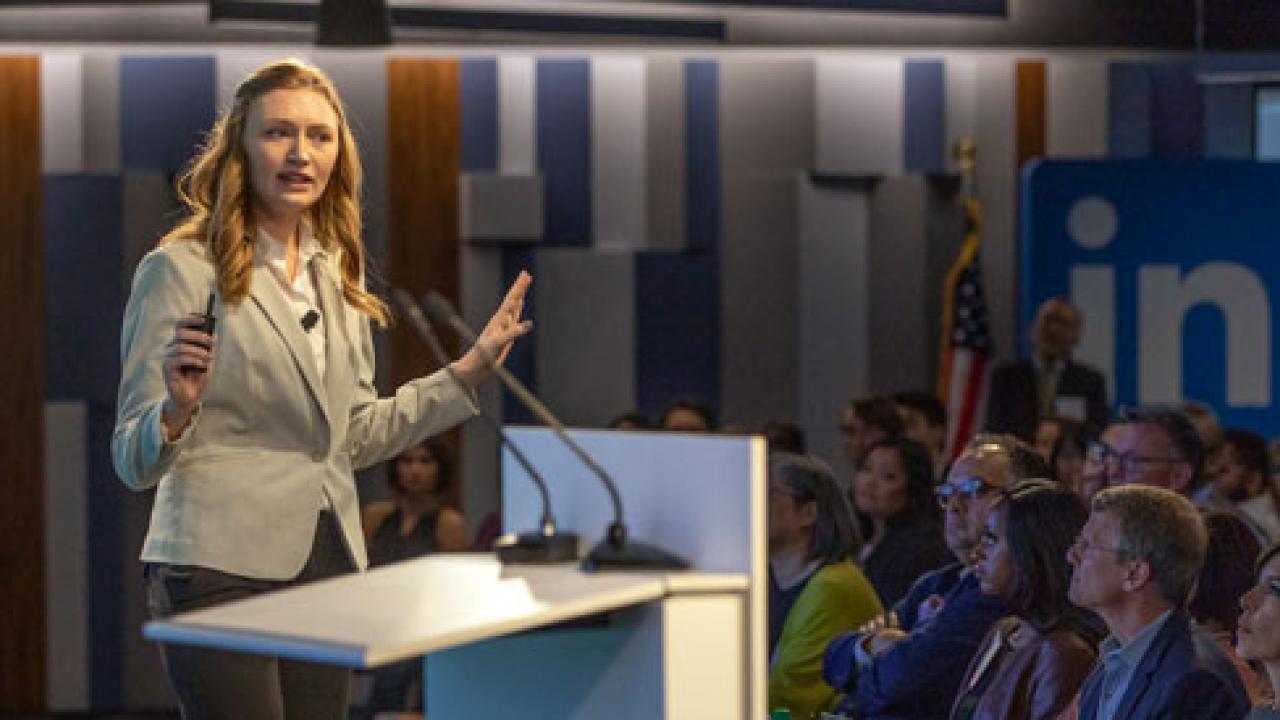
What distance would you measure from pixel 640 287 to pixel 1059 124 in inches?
63.7

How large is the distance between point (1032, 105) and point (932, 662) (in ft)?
14.1

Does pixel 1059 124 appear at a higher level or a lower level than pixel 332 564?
higher

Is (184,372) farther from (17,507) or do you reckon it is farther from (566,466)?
(17,507)

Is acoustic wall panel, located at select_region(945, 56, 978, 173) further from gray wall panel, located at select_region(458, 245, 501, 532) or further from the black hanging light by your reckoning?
the black hanging light

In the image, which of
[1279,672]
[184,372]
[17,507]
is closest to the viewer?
[184,372]

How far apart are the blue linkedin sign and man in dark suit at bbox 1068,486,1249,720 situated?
153 inches

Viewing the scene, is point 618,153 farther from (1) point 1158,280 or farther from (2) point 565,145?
Result: (1) point 1158,280

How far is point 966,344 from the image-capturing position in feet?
25.1

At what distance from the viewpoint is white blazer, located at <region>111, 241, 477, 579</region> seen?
8.14ft

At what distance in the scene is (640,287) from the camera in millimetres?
7859

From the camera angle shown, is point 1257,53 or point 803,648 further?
point 1257,53

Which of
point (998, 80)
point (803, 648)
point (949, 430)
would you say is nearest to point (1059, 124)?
point (998, 80)

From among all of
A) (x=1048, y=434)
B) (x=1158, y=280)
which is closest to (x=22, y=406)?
(x=1048, y=434)

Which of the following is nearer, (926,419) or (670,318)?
(926,419)
